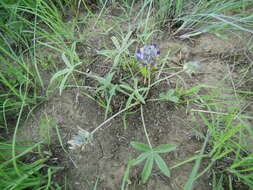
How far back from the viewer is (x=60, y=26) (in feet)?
4.07

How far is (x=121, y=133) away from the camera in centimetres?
100

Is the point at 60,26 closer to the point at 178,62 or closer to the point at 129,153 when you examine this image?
the point at 178,62

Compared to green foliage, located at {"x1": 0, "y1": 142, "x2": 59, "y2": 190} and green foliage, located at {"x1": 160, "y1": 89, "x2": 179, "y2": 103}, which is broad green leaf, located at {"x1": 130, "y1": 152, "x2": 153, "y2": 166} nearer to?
green foliage, located at {"x1": 160, "y1": 89, "x2": 179, "y2": 103}

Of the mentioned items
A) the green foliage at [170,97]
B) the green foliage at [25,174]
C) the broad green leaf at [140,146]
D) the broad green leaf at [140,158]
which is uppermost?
the green foliage at [170,97]

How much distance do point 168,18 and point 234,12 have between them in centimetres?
51

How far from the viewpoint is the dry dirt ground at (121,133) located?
Answer: 0.90 meters

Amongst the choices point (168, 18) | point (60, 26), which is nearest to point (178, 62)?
point (168, 18)

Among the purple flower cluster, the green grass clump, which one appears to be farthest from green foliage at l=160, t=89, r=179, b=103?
the purple flower cluster

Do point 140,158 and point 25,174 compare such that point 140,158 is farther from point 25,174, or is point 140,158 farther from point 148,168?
point 25,174

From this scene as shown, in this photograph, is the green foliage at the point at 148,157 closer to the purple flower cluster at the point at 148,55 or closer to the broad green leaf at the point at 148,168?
the broad green leaf at the point at 148,168

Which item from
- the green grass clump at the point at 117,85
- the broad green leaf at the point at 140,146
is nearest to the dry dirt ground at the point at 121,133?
the green grass clump at the point at 117,85

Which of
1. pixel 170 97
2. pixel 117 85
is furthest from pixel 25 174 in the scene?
pixel 170 97

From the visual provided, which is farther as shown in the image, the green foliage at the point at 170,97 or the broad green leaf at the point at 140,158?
the green foliage at the point at 170,97

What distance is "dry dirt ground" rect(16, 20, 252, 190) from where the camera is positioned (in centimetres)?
90
